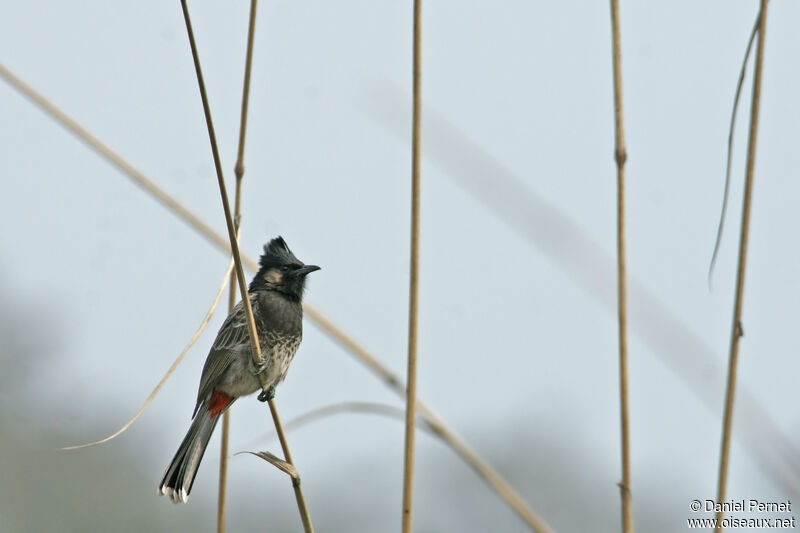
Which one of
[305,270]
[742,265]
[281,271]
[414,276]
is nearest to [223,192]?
[414,276]

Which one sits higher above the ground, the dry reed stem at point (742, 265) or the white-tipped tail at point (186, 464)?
the dry reed stem at point (742, 265)

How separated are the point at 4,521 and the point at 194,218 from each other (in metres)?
9.22

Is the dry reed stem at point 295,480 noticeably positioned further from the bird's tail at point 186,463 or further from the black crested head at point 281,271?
the black crested head at point 281,271

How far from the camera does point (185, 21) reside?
225 centimetres

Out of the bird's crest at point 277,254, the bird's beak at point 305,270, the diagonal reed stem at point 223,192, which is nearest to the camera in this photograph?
the diagonal reed stem at point 223,192

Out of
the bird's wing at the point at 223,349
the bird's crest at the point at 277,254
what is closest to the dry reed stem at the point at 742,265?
the bird's wing at the point at 223,349

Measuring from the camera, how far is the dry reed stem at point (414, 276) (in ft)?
7.91

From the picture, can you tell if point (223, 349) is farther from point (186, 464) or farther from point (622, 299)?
point (622, 299)

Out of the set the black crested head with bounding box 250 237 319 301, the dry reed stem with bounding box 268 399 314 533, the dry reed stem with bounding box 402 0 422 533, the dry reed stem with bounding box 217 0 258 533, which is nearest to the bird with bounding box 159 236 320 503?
the black crested head with bounding box 250 237 319 301

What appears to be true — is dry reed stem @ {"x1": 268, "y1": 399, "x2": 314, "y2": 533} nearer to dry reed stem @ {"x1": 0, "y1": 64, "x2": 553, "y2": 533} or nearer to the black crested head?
dry reed stem @ {"x1": 0, "y1": 64, "x2": 553, "y2": 533}

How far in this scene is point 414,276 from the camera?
2443 millimetres

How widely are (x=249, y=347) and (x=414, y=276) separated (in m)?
1.87

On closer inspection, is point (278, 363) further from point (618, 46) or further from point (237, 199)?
point (618, 46)

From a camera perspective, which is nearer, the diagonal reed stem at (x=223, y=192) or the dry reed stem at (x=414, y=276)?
the diagonal reed stem at (x=223, y=192)
